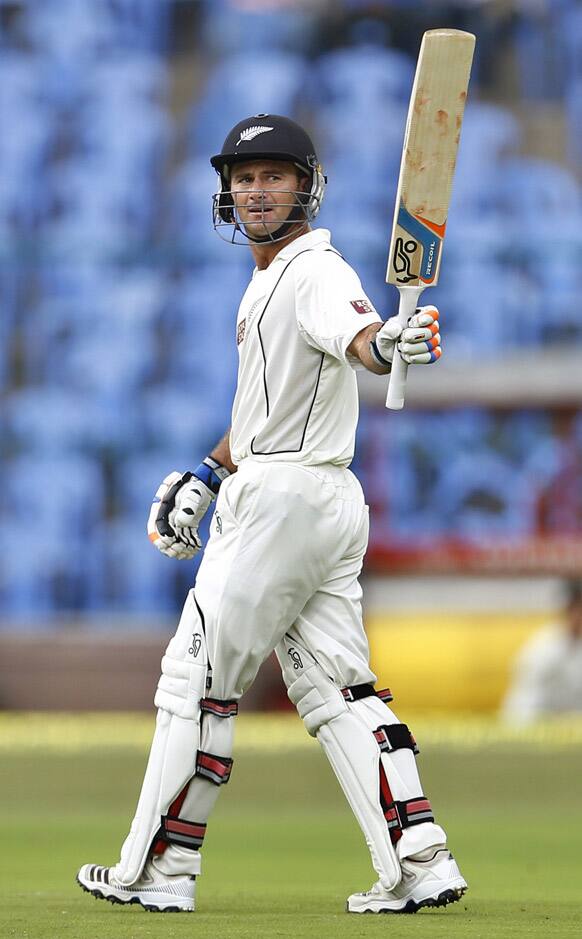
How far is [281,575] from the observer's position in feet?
12.6

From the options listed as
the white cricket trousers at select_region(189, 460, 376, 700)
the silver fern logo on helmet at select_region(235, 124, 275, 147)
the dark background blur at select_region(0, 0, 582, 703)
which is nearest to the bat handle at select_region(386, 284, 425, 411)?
the white cricket trousers at select_region(189, 460, 376, 700)

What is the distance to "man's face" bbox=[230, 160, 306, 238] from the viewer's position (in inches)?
158

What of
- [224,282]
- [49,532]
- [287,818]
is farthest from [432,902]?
Result: [224,282]

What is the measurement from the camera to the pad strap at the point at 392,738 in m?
3.91

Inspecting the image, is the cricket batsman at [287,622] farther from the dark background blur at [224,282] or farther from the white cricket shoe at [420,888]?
the dark background blur at [224,282]

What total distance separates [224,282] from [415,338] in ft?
32.6

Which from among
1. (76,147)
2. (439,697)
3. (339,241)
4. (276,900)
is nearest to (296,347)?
(276,900)

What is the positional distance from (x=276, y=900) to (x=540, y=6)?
38.5 ft

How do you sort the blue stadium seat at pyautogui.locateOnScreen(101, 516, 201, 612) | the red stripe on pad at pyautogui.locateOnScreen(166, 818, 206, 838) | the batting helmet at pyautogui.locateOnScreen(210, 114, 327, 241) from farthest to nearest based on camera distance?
1. the blue stadium seat at pyautogui.locateOnScreen(101, 516, 201, 612)
2. the batting helmet at pyautogui.locateOnScreen(210, 114, 327, 241)
3. the red stripe on pad at pyautogui.locateOnScreen(166, 818, 206, 838)

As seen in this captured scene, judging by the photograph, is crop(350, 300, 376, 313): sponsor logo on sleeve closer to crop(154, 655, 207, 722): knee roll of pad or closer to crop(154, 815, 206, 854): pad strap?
crop(154, 655, 207, 722): knee roll of pad

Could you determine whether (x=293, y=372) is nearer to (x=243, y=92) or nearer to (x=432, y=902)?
(x=432, y=902)

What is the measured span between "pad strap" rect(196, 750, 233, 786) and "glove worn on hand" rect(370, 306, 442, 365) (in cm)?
100

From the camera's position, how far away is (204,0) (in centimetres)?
1498

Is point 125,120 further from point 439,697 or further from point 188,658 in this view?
point 188,658
